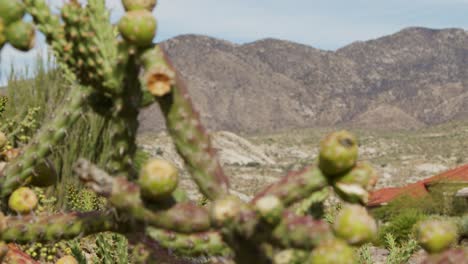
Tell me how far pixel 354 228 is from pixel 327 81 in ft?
498

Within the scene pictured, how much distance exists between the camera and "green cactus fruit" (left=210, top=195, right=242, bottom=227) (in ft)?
3.70

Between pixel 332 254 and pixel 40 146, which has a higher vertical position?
pixel 332 254

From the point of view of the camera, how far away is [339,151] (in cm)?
119

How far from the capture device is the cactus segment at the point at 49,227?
1.56 metres

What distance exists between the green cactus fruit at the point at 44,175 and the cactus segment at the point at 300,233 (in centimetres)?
92

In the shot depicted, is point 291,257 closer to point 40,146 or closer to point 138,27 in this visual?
point 138,27

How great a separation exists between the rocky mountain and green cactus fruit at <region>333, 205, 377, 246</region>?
12188 centimetres

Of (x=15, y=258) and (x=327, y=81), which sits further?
(x=327, y=81)

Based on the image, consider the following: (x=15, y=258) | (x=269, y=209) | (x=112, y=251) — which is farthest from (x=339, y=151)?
(x=112, y=251)

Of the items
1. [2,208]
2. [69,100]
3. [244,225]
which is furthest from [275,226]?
[2,208]

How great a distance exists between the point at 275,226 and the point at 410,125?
137m

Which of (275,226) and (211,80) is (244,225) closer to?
(275,226)

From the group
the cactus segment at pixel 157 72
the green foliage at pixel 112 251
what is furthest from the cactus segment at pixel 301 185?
the green foliage at pixel 112 251

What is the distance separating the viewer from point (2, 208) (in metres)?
1.96
